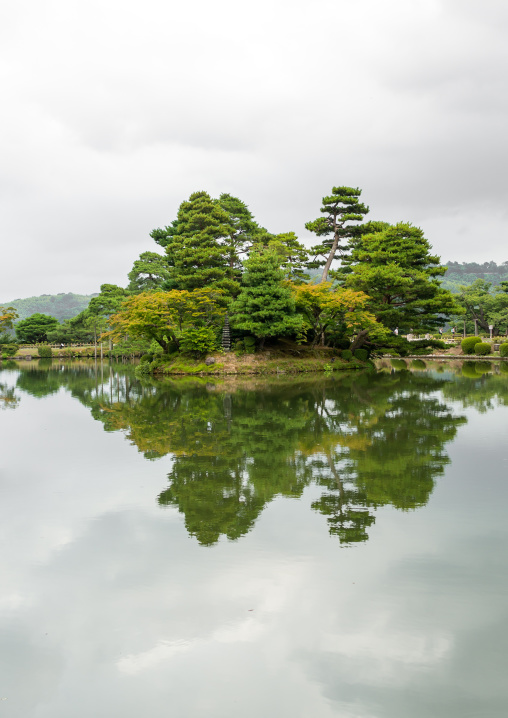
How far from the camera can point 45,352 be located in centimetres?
6078

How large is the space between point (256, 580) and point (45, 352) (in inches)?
2442

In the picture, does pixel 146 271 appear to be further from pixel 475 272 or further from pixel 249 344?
pixel 475 272

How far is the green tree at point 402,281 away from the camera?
2964 centimetres

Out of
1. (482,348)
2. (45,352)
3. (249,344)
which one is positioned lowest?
(482,348)

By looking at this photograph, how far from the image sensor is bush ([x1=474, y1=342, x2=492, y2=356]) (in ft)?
142

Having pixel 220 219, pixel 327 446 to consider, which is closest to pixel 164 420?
pixel 327 446

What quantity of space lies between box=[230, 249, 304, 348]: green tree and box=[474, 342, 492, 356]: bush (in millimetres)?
22288

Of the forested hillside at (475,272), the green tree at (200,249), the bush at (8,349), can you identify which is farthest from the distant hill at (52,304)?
the green tree at (200,249)

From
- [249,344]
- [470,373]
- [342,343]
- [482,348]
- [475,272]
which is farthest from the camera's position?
[475,272]

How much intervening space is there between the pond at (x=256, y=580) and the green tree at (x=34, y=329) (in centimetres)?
6228

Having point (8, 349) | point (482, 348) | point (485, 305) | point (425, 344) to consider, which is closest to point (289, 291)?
point (425, 344)

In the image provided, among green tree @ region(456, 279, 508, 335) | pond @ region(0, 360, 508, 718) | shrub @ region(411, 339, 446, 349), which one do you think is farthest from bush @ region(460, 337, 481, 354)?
pond @ region(0, 360, 508, 718)

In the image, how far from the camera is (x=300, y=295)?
29.5 m

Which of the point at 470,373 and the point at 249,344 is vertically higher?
the point at 249,344
